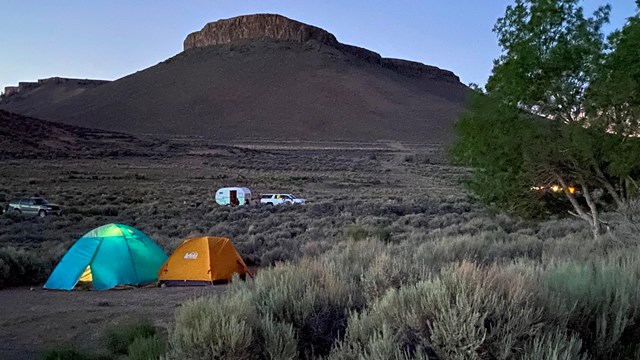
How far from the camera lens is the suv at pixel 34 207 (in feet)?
98.8

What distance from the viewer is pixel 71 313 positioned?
1098 centimetres

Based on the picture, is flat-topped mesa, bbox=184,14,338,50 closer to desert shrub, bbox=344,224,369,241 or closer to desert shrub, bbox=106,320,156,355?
desert shrub, bbox=344,224,369,241

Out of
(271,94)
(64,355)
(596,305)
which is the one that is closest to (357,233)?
(64,355)

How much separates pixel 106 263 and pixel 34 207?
18229 mm

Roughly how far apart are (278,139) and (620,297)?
346ft

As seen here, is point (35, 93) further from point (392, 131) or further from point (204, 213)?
point (204, 213)

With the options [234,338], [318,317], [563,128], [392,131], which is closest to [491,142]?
[563,128]

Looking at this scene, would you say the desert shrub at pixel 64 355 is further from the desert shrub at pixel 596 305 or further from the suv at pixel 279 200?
the suv at pixel 279 200

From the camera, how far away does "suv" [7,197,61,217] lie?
30.1 metres

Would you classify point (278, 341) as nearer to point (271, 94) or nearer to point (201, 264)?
point (201, 264)

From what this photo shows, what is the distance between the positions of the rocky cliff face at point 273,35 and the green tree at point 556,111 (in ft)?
486

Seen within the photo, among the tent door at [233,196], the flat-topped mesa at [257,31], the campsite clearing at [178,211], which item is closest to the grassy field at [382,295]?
the campsite clearing at [178,211]

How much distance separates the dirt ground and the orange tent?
18.7 inches

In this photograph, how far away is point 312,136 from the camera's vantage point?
114m
